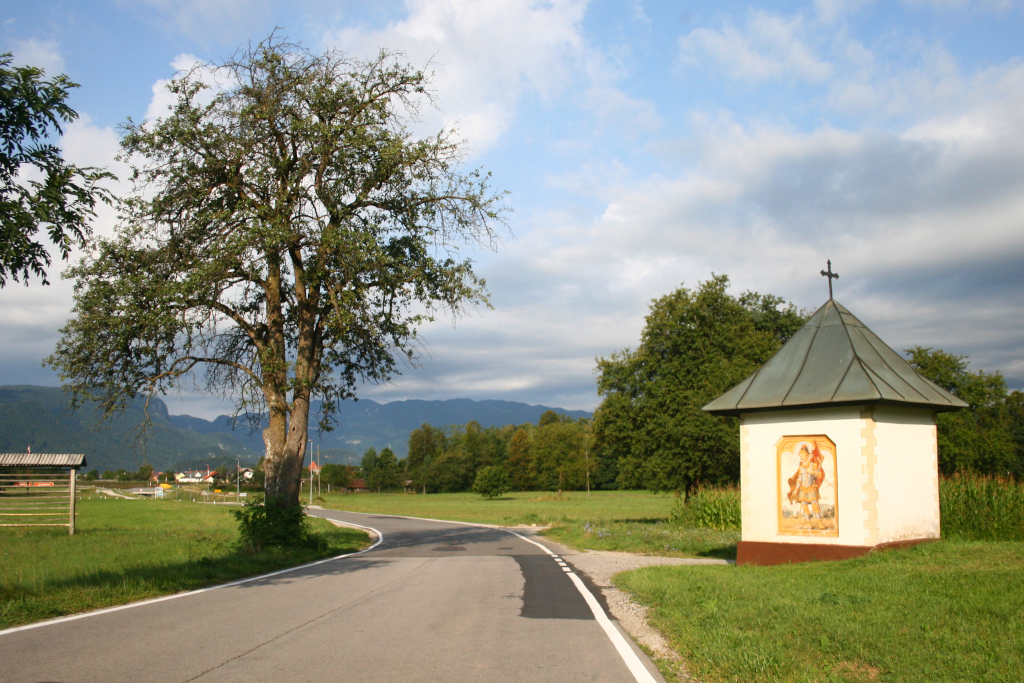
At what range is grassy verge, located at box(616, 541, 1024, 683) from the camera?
5719 millimetres

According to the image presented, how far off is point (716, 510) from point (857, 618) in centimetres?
1937

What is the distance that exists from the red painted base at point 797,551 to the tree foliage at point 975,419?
35253 mm

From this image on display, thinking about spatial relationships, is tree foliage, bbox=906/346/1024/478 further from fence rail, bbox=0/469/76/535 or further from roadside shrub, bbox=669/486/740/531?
fence rail, bbox=0/469/76/535

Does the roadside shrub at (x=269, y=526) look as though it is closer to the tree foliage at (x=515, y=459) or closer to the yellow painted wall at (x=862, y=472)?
the yellow painted wall at (x=862, y=472)

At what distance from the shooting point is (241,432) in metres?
18.7

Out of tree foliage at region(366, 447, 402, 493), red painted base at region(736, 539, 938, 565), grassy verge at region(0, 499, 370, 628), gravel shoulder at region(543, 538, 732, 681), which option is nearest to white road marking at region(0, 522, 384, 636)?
grassy verge at region(0, 499, 370, 628)

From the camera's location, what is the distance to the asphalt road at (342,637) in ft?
19.1

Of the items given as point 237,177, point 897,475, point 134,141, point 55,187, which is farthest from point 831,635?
point 134,141

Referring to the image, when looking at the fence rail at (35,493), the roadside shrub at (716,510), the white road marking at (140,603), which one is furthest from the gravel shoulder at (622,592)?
the fence rail at (35,493)

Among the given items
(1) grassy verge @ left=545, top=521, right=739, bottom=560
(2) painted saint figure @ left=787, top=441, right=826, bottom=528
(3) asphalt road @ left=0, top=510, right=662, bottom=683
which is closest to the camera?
(3) asphalt road @ left=0, top=510, right=662, bottom=683

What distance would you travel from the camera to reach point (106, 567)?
12586 millimetres

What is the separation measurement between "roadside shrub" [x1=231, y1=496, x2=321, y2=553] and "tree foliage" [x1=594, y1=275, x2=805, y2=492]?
17529mm

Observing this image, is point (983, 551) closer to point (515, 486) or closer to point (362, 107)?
point (362, 107)

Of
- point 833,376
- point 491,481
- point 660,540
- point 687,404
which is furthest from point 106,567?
point 491,481
